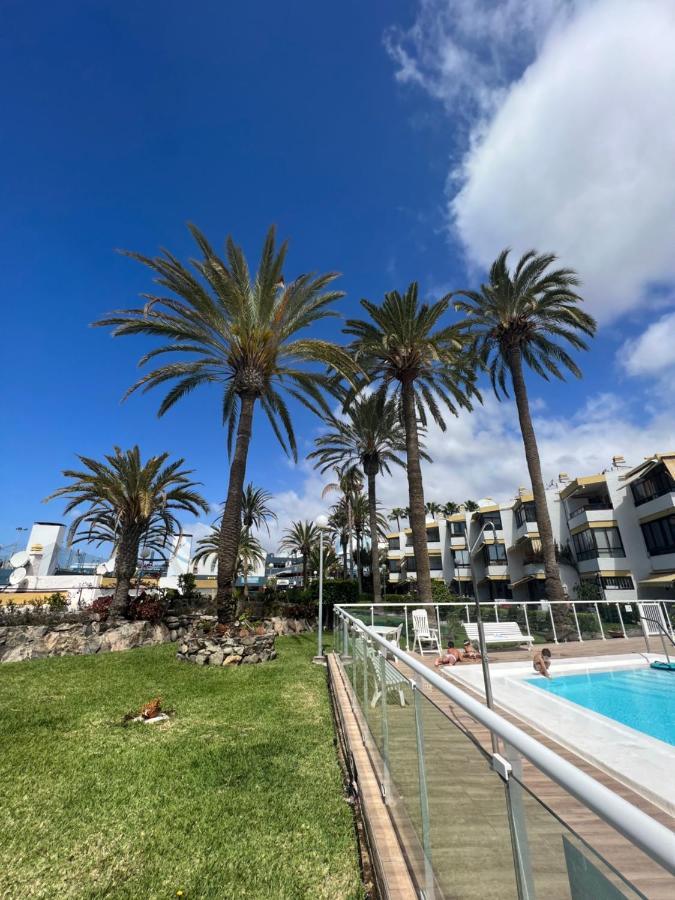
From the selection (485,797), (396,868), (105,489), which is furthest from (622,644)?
(105,489)

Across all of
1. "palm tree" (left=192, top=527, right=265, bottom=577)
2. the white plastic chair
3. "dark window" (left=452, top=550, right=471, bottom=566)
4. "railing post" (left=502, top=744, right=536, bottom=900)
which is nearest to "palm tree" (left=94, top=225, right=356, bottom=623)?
the white plastic chair

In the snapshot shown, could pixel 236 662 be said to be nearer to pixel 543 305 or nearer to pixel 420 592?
pixel 420 592

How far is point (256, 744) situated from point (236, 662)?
6120 millimetres

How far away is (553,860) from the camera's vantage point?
140cm

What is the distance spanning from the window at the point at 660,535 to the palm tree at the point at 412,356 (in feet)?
62.1

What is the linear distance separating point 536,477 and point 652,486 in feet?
51.1

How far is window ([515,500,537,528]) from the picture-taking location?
38031mm

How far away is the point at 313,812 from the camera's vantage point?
4.34m

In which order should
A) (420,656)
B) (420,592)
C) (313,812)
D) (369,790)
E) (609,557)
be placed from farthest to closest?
(609,557) → (420,592) → (420,656) → (313,812) → (369,790)

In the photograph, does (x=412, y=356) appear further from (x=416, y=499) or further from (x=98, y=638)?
(x=98, y=638)

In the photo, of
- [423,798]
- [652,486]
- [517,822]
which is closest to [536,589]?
[652,486]

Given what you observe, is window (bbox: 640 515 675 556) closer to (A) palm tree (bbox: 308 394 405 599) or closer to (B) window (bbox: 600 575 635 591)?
(B) window (bbox: 600 575 635 591)

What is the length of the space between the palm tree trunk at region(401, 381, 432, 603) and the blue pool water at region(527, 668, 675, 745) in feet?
19.8

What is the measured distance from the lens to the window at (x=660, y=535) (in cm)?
2702
